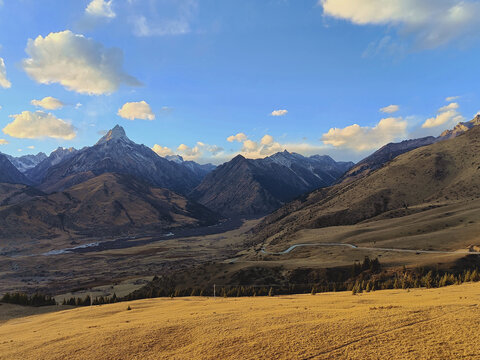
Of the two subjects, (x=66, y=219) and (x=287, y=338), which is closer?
(x=287, y=338)

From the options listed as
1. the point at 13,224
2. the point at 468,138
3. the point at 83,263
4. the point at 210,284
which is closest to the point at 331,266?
the point at 210,284

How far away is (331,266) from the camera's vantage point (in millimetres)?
44750

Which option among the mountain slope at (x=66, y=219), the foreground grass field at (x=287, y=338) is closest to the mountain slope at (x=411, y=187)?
the foreground grass field at (x=287, y=338)

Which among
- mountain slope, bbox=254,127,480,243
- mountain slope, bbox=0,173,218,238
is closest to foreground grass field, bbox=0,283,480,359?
mountain slope, bbox=254,127,480,243

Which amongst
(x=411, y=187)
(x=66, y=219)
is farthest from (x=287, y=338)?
(x=66, y=219)

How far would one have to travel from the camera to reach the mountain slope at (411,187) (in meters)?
96.2

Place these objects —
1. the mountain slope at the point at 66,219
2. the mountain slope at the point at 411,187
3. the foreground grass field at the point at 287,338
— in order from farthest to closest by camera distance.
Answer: the mountain slope at the point at 66,219 < the mountain slope at the point at 411,187 < the foreground grass field at the point at 287,338

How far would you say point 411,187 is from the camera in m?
108

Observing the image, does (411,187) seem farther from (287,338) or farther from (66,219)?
(66,219)

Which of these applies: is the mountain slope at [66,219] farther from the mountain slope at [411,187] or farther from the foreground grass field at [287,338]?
the foreground grass field at [287,338]

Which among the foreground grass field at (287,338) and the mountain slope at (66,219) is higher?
the mountain slope at (66,219)

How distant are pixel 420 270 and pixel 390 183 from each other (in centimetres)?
8522

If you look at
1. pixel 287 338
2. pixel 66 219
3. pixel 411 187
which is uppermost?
pixel 66 219

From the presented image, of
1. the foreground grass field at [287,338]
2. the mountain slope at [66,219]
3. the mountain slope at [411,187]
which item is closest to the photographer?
the foreground grass field at [287,338]
